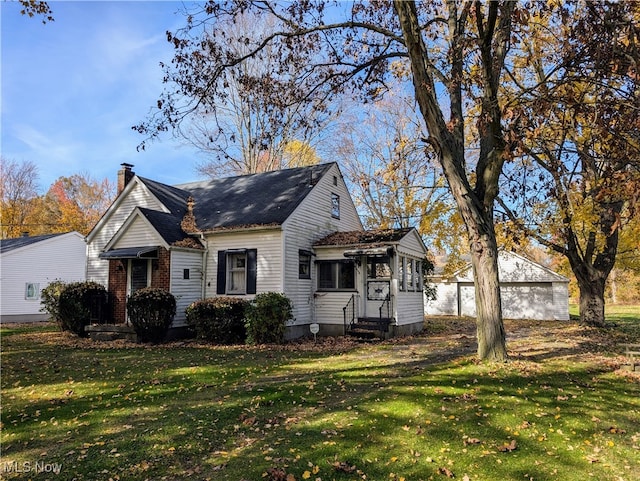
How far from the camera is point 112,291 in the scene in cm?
1653

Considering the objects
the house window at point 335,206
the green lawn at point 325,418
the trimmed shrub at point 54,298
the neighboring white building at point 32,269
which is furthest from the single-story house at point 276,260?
the neighboring white building at point 32,269

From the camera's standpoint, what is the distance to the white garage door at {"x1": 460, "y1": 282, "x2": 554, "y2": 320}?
24.8 metres

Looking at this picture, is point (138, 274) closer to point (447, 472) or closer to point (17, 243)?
point (447, 472)

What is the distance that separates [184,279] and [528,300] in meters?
20.2

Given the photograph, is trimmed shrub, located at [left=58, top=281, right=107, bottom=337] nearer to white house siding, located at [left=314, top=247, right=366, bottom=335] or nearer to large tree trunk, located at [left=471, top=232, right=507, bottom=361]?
white house siding, located at [left=314, top=247, right=366, bottom=335]

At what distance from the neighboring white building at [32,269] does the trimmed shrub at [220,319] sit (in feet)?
53.5

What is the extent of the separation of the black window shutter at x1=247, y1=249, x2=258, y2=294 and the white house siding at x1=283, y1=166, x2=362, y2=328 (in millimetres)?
1160

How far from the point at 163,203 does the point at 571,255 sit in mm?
16816

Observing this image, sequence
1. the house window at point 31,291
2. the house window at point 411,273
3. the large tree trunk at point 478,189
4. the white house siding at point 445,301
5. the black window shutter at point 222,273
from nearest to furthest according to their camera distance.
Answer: the large tree trunk at point 478,189 < the black window shutter at point 222,273 < the house window at point 411,273 < the house window at point 31,291 < the white house siding at point 445,301

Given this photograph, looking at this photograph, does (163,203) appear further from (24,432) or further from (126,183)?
(24,432)

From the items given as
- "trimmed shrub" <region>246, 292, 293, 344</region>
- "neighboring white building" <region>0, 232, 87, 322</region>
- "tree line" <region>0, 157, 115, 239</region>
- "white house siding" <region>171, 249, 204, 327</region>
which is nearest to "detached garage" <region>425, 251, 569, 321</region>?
"trimmed shrub" <region>246, 292, 293, 344</region>

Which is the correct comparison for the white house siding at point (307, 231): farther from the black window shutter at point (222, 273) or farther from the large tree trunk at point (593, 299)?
the large tree trunk at point (593, 299)

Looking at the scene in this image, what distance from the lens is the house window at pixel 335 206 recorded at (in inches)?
725

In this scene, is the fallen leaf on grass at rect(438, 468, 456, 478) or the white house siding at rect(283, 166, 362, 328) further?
the white house siding at rect(283, 166, 362, 328)
